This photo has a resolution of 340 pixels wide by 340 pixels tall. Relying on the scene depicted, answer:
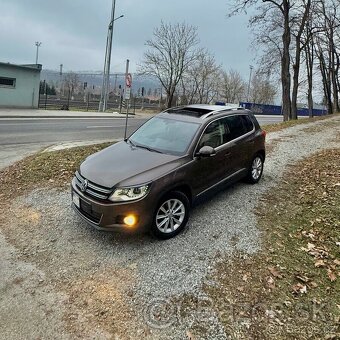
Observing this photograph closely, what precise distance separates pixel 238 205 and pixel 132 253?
236cm

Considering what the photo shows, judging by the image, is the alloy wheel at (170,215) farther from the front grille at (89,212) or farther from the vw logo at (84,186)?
the vw logo at (84,186)

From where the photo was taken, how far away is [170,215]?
15.5ft

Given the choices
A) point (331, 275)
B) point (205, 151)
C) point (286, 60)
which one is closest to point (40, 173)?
point (205, 151)

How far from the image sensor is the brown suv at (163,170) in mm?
4312

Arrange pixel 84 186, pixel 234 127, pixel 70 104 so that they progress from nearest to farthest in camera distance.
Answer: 1. pixel 84 186
2. pixel 234 127
3. pixel 70 104

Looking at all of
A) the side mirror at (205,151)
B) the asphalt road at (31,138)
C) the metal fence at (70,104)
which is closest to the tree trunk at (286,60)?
the metal fence at (70,104)

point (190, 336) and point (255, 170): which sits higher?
point (255, 170)

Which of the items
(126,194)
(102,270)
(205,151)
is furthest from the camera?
(205,151)

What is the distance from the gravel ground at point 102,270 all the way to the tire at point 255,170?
2.84ft

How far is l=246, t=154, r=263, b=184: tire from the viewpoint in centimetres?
694

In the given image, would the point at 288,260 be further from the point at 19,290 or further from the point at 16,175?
the point at 16,175

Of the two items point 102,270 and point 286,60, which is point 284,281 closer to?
point 102,270

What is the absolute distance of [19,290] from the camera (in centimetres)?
372

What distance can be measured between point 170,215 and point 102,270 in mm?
1174
